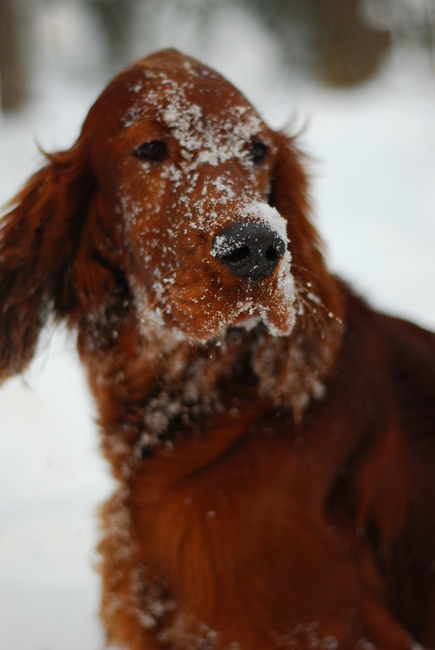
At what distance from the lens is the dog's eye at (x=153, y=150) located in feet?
5.05

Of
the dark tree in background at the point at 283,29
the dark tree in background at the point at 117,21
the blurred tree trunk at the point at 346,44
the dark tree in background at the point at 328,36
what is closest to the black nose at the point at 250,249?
the dark tree in background at the point at 283,29

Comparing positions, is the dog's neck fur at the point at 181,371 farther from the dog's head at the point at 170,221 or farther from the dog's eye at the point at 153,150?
the dog's eye at the point at 153,150

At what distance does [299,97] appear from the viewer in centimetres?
761

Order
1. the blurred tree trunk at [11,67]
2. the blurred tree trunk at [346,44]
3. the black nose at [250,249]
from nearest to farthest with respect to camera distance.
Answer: the black nose at [250,249] < the blurred tree trunk at [11,67] < the blurred tree trunk at [346,44]

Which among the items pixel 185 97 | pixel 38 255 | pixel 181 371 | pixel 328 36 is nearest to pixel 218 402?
pixel 181 371

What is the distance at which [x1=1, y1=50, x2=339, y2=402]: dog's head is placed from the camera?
4.21ft

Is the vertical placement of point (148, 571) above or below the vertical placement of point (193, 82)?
below

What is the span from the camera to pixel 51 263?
1.72 m

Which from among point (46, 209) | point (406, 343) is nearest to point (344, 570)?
point (406, 343)

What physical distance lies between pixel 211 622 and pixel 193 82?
1.49 meters

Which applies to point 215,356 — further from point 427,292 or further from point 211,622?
point 427,292

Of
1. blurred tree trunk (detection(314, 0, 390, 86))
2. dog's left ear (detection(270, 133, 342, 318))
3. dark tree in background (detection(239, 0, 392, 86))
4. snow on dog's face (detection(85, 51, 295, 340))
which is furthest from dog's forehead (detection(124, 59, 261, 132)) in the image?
blurred tree trunk (detection(314, 0, 390, 86))

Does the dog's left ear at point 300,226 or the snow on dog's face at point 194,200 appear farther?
the dog's left ear at point 300,226

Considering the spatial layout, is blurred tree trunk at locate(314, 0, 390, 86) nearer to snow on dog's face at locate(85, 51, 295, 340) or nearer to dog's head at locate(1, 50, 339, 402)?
dog's head at locate(1, 50, 339, 402)
